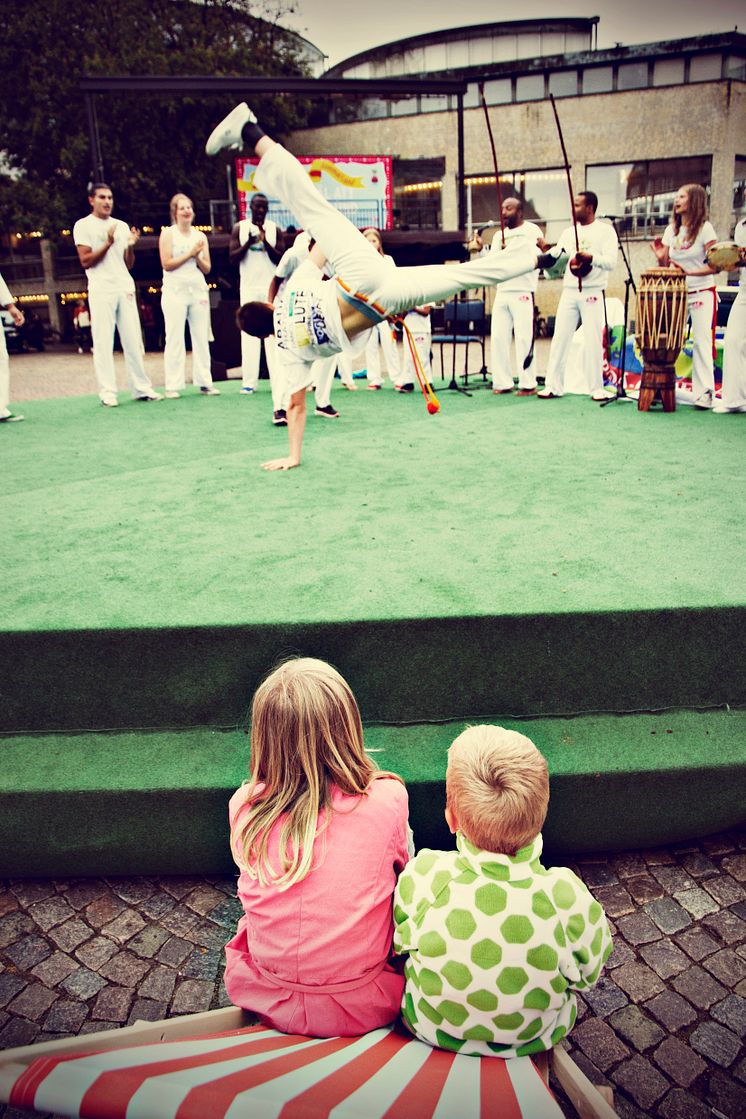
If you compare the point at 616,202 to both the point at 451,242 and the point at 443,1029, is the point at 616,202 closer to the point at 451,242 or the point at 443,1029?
the point at 451,242

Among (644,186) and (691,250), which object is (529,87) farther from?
(691,250)

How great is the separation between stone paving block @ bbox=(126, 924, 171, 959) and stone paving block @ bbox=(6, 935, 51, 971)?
25cm

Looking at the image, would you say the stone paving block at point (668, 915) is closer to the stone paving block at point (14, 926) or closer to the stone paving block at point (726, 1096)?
the stone paving block at point (726, 1096)

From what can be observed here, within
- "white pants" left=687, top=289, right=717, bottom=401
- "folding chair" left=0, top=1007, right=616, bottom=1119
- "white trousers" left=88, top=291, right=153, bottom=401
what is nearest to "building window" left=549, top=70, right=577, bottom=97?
"white pants" left=687, top=289, right=717, bottom=401

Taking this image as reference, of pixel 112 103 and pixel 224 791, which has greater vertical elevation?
pixel 112 103

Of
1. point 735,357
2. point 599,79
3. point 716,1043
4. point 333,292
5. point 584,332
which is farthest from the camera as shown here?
point 599,79

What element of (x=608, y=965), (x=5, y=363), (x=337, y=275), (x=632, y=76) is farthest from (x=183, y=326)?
(x=632, y=76)

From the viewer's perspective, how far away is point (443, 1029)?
158 cm

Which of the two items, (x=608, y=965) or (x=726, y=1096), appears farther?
(x=608, y=965)

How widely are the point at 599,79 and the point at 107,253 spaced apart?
20.1 metres

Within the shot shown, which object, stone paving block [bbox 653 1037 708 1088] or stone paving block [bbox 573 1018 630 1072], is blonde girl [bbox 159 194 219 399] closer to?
stone paving block [bbox 573 1018 630 1072]

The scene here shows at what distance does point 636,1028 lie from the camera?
1.97m

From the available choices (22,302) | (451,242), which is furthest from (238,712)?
(22,302)

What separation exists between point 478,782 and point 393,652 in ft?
3.48
